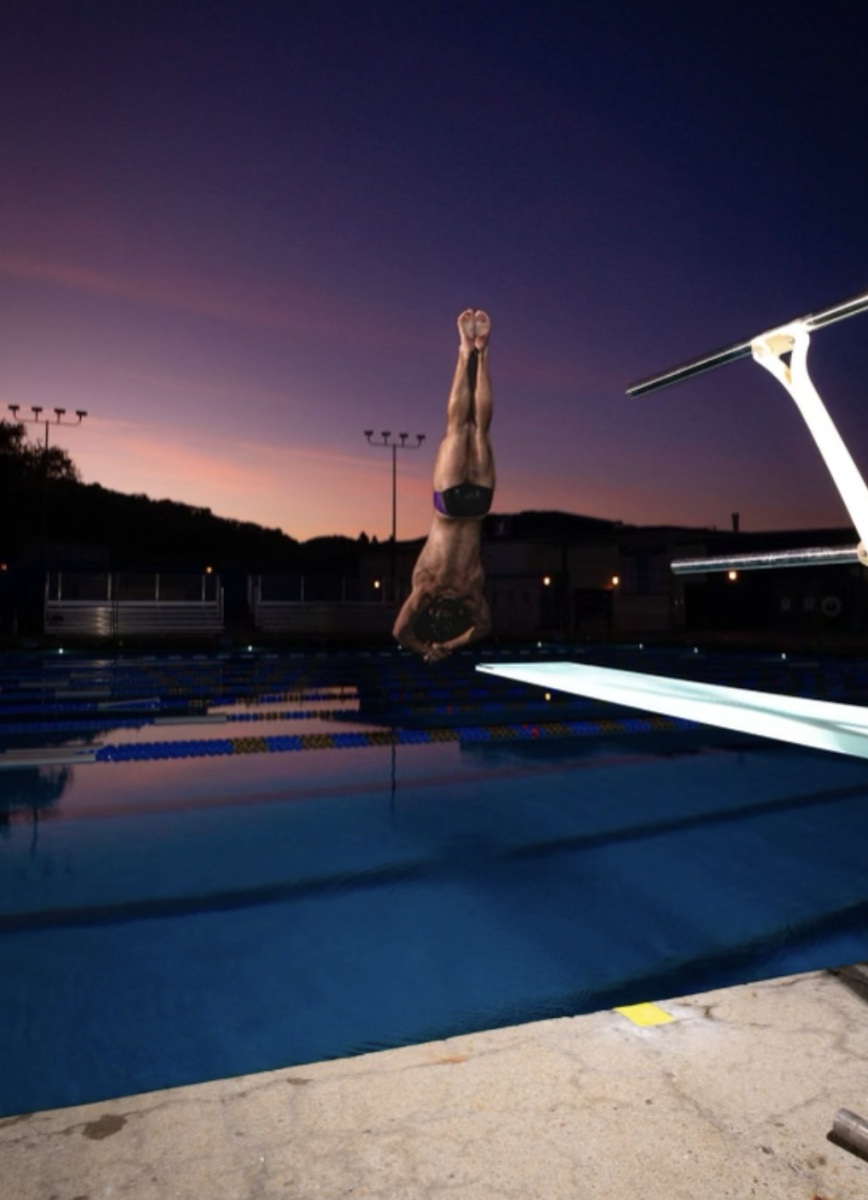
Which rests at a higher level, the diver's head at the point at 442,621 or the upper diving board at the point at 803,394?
the upper diving board at the point at 803,394

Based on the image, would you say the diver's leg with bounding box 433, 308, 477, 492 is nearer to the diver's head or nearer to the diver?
the diver

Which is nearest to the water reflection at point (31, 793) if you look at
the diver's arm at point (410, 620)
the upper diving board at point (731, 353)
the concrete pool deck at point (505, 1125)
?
the diver's arm at point (410, 620)

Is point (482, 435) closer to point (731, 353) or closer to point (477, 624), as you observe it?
point (477, 624)

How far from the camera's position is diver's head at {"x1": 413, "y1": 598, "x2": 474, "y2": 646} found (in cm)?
600

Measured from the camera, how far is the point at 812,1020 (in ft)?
7.26

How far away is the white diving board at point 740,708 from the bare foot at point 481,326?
79.9 inches

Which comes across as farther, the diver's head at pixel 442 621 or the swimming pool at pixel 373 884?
the diver's head at pixel 442 621

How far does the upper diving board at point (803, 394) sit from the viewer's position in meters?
1.63

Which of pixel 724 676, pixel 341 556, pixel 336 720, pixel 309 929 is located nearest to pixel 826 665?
pixel 724 676

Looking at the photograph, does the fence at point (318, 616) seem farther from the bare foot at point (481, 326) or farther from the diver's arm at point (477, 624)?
the bare foot at point (481, 326)

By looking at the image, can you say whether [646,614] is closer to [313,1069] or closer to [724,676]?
[724,676]

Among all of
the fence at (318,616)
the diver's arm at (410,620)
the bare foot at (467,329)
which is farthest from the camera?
the fence at (318,616)

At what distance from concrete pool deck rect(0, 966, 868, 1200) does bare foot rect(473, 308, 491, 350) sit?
3382 millimetres

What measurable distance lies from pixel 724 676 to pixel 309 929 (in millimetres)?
10825
